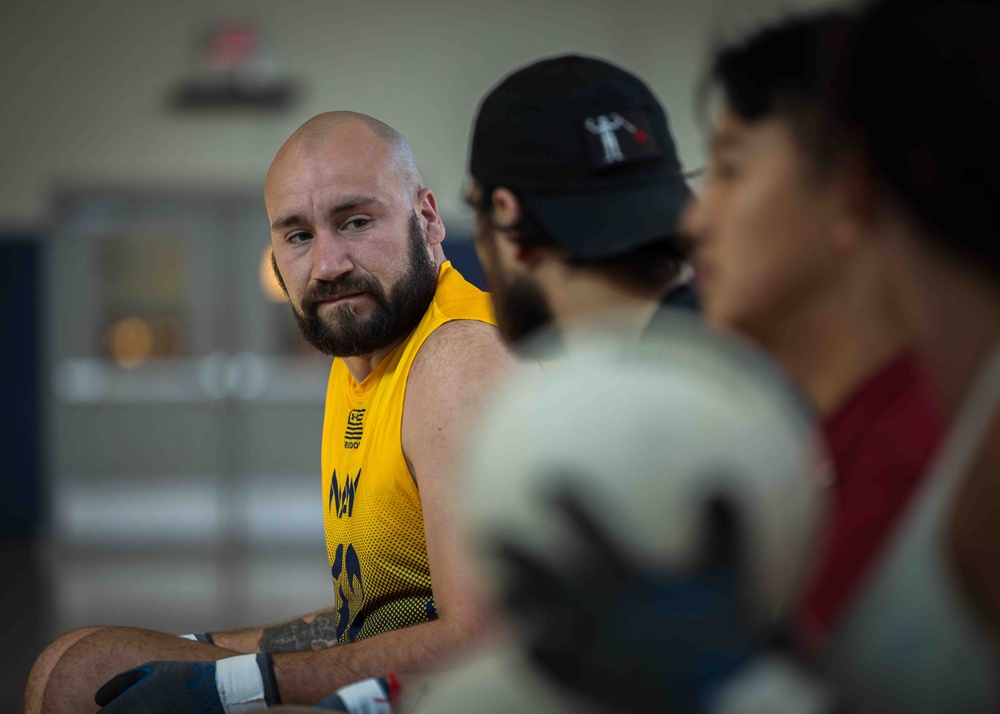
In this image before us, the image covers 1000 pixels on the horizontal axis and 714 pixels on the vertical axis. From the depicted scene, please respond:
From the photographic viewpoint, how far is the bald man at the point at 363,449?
1.21 m

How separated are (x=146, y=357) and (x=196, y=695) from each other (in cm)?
623

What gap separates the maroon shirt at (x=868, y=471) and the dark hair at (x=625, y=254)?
373 mm

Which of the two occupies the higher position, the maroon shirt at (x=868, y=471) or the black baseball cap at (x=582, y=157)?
the black baseball cap at (x=582, y=157)

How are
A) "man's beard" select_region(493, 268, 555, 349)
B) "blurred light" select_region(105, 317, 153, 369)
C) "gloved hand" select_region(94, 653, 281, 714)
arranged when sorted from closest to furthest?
"man's beard" select_region(493, 268, 555, 349) → "gloved hand" select_region(94, 653, 281, 714) → "blurred light" select_region(105, 317, 153, 369)

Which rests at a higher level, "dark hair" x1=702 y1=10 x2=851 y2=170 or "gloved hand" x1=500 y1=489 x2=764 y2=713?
"dark hair" x1=702 y1=10 x2=851 y2=170

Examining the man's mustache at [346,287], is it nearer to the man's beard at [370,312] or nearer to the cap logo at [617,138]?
the man's beard at [370,312]

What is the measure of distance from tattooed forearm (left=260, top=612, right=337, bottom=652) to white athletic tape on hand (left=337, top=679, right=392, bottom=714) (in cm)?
66

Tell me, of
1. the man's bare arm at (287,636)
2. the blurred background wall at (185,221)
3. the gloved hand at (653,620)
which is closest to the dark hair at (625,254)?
the gloved hand at (653,620)

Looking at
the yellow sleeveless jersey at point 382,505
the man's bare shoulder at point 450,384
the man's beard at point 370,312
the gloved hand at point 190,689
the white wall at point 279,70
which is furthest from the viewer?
the white wall at point 279,70

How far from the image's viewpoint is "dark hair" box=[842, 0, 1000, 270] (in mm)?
604

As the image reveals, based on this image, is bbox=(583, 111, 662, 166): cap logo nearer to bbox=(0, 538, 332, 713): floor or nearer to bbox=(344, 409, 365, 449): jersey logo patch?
bbox=(344, 409, 365, 449): jersey logo patch

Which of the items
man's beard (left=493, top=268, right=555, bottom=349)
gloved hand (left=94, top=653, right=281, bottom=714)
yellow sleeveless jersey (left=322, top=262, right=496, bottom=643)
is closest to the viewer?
man's beard (left=493, top=268, right=555, bottom=349)

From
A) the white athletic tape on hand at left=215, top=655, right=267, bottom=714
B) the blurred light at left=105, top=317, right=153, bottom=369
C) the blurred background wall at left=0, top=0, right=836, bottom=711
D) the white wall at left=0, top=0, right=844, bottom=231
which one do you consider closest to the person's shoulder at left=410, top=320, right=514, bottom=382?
the white athletic tape on hand at left=215, top=655, right=267, bottom=714

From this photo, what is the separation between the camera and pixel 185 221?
22.6 feet
